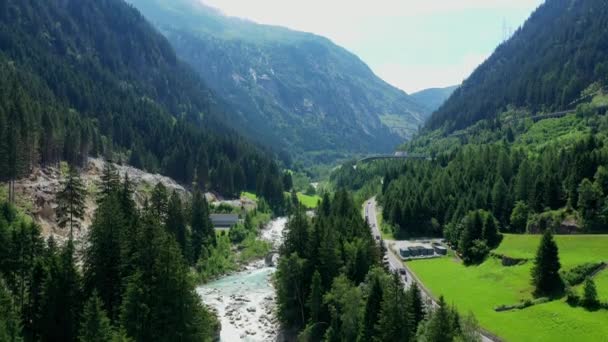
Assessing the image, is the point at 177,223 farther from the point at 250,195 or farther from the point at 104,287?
the point at 250,195

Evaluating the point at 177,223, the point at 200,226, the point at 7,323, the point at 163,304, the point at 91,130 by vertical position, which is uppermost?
the point at 91,130

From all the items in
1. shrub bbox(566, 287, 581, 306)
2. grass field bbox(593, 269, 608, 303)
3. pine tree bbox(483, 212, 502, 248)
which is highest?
pine tree bbox(483, 212, 502, 248)

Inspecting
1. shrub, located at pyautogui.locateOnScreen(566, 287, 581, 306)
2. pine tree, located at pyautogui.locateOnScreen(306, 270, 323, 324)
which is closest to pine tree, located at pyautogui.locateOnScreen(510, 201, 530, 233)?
shrub, located at pyautogui.locateOnScreen(566, 287, 581, 306)

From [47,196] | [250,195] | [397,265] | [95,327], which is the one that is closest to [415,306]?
[95,327]

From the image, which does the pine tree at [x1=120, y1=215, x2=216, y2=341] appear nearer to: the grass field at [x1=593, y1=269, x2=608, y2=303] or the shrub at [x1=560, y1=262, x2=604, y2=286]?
the grass field at [x1=593, y1=269, x2=608, y2=303]

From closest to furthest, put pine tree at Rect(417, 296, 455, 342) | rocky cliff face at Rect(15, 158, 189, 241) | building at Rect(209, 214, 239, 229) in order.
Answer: pine tree at Rect(417, 296, 455, 342), rocky cliff face at Rect(15, 158, 189, 241), building at Rect(209, 214, 239, 229)

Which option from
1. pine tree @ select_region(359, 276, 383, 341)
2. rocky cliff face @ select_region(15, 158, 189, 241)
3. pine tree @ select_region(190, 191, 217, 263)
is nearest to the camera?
pine tree @ select_region(359, 276, 383, 341)

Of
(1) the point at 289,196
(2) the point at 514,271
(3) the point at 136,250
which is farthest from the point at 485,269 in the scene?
(1) the point at 289,196
